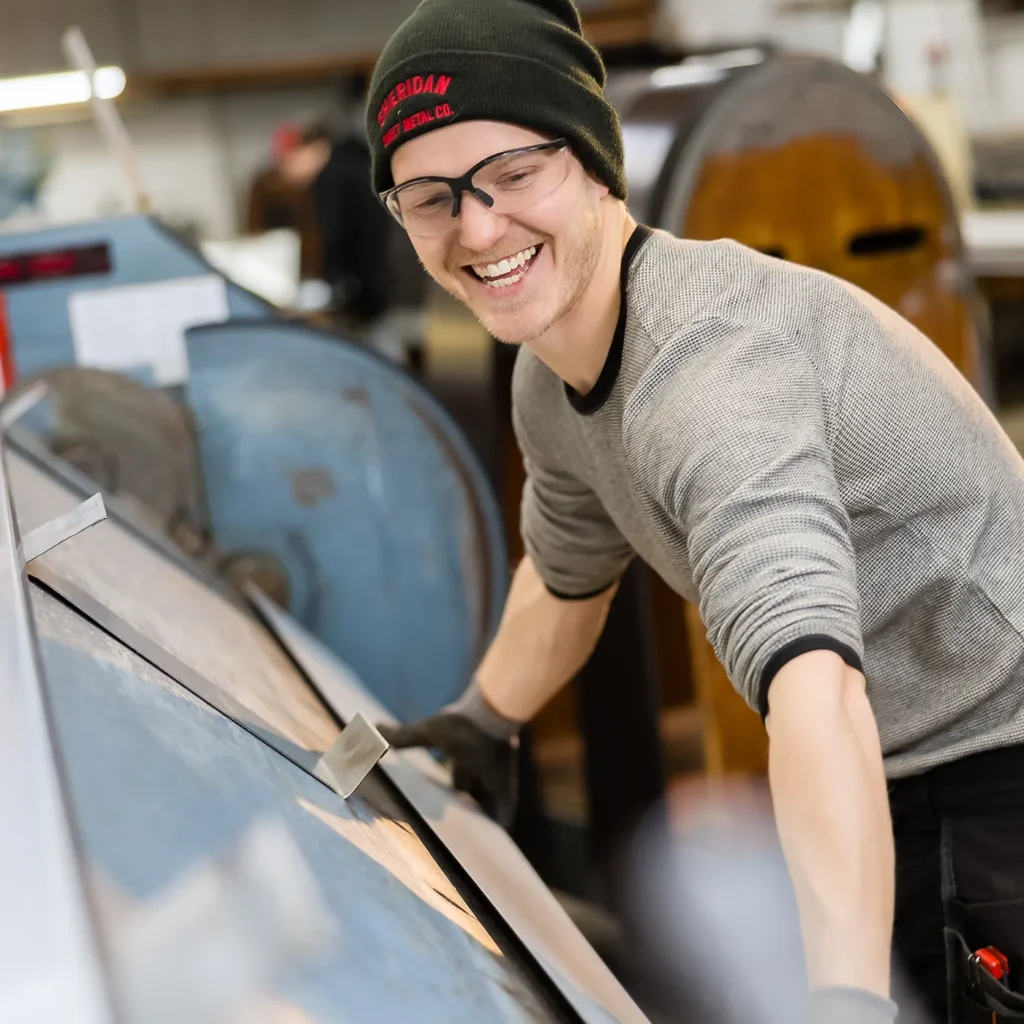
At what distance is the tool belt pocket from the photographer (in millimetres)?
1068

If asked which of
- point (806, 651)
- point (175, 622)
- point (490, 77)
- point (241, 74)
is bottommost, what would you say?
point (241, 74)

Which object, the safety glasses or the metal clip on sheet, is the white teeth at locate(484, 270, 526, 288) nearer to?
the safety glasses

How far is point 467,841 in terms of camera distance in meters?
1.12

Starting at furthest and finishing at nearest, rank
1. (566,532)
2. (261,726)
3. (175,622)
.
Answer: (566,532)
(175,622)
(261,726)

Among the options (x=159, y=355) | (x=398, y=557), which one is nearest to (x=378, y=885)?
(x=398, y=557)

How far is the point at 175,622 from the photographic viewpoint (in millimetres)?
1225

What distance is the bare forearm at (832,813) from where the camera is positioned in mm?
773

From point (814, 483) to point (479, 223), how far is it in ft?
1.16

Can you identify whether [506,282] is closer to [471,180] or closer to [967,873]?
[471,180]

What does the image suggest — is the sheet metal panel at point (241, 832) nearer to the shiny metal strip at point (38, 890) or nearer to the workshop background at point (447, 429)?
the shiny metal strip at point (38, 890)

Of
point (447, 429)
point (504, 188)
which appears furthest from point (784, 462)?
point (447, 429)

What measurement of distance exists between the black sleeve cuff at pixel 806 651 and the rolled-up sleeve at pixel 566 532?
519 mm

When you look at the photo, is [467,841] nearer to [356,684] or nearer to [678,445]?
[678,445]

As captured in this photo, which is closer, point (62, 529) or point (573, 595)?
point (62, 529)
